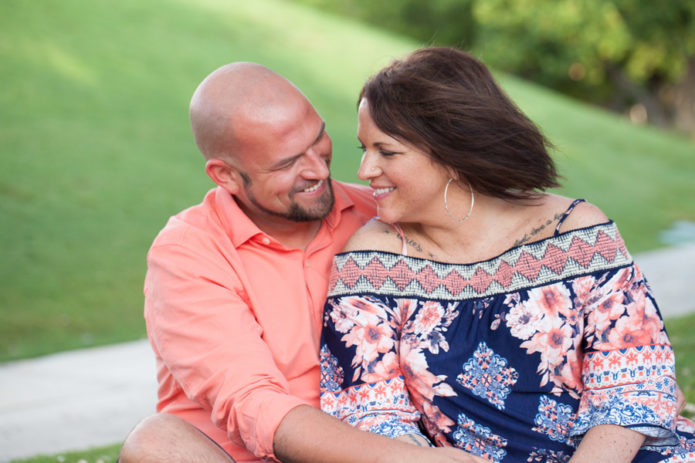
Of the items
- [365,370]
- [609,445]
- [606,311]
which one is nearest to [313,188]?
[365,370]

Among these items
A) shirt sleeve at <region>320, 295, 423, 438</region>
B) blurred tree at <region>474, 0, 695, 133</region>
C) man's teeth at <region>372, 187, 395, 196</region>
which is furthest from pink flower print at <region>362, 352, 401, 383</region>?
blurred tree at <region>474, 0, 695, 133</region>

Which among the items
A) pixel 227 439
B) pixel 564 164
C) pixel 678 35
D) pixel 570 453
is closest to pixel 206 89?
pixel 227 439

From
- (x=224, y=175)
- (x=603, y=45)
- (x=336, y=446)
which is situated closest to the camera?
(x=336, y=446)

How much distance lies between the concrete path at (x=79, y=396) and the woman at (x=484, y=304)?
301 cm

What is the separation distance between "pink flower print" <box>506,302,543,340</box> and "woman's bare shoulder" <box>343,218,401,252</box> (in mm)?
473

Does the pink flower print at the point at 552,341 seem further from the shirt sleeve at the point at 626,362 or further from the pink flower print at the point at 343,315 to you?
the pink flower print at the point at 343,315

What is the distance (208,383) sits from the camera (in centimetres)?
267

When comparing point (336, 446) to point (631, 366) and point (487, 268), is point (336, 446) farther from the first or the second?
point (631, 366)

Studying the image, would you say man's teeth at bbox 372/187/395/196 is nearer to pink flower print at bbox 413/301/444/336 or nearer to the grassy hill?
pink flower print at bbox 413/301/444/336

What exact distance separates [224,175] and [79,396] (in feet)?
11.9

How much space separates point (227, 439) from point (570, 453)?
115cm

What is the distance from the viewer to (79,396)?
6.21 metres

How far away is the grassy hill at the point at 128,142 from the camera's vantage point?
884 cm

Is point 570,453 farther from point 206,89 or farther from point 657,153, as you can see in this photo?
point 657,153
